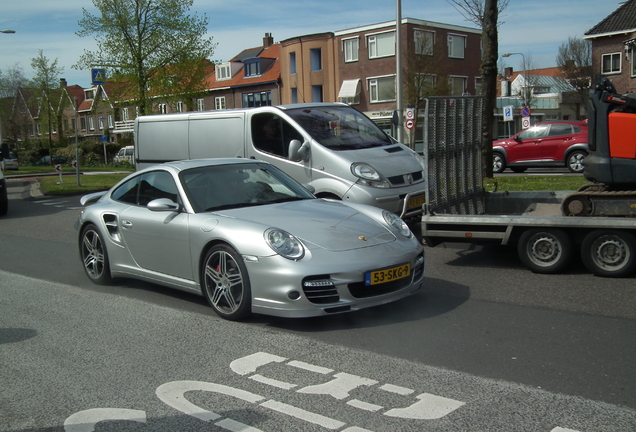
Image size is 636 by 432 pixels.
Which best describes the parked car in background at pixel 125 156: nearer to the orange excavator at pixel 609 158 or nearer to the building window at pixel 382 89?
the building window at pixel 382 89

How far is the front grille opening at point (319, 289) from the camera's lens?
16.8ft

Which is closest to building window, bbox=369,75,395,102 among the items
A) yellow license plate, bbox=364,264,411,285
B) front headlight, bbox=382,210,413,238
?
front headlight, bbox=382,210,413,238

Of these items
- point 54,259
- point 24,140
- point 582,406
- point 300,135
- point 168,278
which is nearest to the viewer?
point 582,406

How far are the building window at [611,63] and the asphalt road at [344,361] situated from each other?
→ 4108 cm

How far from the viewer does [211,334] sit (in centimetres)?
523

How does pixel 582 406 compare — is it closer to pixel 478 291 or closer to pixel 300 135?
pixel 478 291

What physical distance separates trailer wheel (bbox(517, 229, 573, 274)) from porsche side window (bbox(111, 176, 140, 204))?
4.19m

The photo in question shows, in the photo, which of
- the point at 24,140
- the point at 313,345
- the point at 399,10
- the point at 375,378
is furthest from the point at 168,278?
the point at 24,140

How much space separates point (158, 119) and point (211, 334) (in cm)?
795

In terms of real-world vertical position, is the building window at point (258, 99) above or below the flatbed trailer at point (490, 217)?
above

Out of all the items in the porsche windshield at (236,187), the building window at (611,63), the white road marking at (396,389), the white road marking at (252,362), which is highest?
the building window at (611,63)

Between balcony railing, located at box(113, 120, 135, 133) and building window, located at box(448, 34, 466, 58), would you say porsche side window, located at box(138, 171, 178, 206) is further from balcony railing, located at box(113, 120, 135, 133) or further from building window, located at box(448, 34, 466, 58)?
balcony railing, located at box(113, 120, 135, 133)

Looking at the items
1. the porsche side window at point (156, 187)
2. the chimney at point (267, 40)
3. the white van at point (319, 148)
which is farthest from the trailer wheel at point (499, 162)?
the chimney at point (267, 40)

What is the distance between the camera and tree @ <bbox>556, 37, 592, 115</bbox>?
2036 inches
